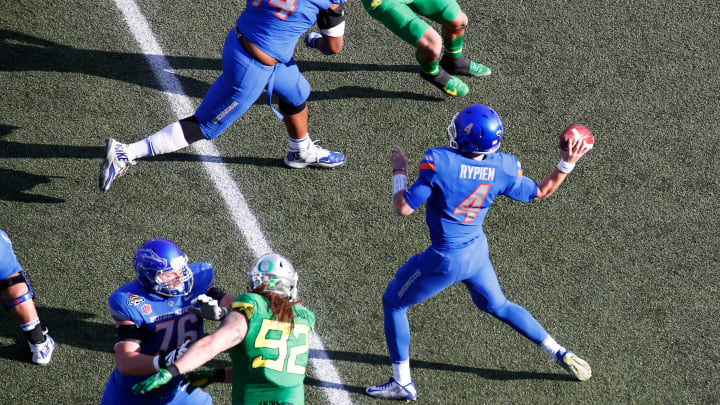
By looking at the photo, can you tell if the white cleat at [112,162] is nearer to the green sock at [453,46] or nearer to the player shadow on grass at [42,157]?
the player shadow on grass at [42,157]

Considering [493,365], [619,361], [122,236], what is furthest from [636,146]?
[122,236]

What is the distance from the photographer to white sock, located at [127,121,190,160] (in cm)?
588

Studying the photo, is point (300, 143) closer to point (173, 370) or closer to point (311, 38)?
point (311, 38)

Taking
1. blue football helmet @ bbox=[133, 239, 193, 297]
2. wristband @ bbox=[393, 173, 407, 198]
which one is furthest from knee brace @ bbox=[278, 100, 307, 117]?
blue football helmet @ bbox=[133, 239, 193, 297]

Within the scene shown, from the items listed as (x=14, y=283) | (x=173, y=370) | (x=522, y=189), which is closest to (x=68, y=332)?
(x=14, y=283)

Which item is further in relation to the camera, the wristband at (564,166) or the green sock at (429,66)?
the green sock at (429,66)

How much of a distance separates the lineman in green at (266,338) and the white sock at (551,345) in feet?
6.70

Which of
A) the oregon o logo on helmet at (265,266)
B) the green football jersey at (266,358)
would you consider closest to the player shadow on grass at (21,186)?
the oregon o logo on helmet at (265,266)

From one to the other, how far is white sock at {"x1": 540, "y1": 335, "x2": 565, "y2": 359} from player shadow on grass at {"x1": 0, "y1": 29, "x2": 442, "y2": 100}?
9.35 ft

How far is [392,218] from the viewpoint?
6344 millimetres

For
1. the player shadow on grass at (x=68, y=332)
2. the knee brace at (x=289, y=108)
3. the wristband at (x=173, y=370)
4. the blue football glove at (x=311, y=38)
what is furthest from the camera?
the blue football glove at (x=311, y=38)

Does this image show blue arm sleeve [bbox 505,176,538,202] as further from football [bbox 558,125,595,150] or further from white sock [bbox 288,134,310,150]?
white sock [bbox 288,134,310,150]

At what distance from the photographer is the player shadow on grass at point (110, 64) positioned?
22.9 feet

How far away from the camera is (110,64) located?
279 inches
